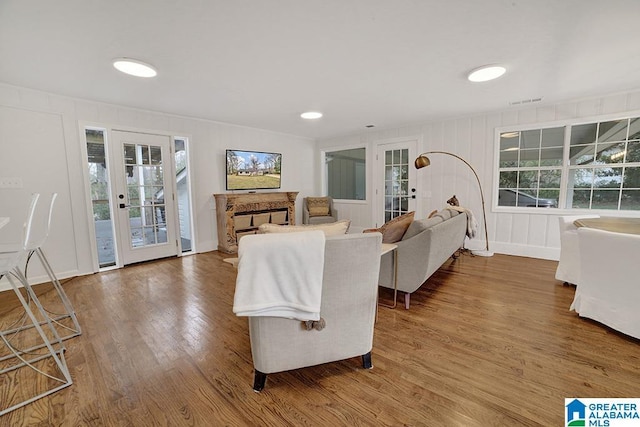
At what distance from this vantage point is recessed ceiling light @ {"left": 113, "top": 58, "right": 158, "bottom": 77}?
2.34 m

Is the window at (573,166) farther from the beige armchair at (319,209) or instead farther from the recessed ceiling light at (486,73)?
the beige armchair at (319,209)

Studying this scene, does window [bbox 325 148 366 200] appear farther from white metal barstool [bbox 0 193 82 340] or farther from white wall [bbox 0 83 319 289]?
white metal barstool [bbox 0 193 82 340]

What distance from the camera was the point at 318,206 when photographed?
5973 millimetres

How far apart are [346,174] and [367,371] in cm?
507

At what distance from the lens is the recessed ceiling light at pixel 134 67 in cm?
234

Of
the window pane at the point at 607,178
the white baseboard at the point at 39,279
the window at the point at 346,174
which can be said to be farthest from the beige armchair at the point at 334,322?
the window at the point at 346,174

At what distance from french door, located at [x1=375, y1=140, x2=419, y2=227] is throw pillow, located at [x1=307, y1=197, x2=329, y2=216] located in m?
1.12

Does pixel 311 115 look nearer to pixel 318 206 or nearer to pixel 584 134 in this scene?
pixel 318 206

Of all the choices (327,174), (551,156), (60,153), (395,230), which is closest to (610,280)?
(395,230)

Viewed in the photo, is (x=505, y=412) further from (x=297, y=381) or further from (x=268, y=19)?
(x=268, y=19)

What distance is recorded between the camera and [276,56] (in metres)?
2.30

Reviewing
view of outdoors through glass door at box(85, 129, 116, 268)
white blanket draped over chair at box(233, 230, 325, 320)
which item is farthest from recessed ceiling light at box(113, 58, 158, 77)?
view of outdoors through glass door at box(85, 129, 116, 268)

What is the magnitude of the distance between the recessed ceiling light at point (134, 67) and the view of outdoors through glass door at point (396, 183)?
4.15 meters

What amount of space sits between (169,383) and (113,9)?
234cm
